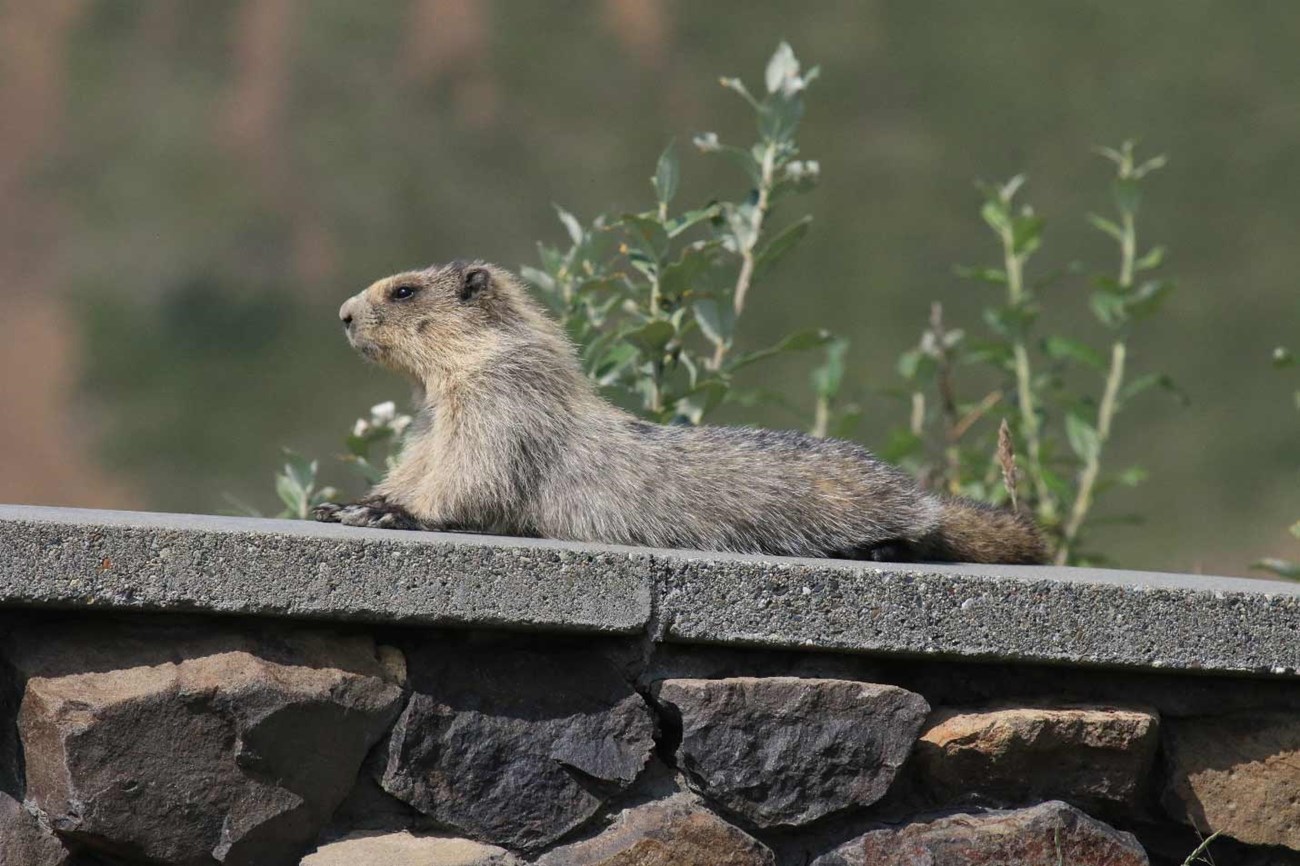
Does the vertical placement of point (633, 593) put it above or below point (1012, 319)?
below

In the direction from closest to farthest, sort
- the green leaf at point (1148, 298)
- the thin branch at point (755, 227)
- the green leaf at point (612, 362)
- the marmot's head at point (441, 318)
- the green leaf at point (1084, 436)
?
the marmot's head at point (441, 318) → the green leaf at point (612, 362) → the thin branch at point (755, 227) → the green leaf at point (1148, 298) → the green leaf at point (1084, 436)

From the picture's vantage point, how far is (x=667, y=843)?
2.48 meters

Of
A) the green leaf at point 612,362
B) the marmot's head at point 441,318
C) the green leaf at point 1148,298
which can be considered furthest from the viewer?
the green leaf at point 1148,298

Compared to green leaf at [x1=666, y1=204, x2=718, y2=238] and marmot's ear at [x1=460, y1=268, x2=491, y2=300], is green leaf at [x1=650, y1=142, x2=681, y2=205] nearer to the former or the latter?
green leaf at [x1=666, y1=204, x2=718, y2=238]

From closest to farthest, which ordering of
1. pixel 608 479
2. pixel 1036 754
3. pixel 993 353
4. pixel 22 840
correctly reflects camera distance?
pixel 22 840, pixel 1036 754, pixel 608 479, pixel 993 353

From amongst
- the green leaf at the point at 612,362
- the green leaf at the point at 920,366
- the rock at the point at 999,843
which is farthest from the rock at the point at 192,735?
the green leaf at the point at 920,366

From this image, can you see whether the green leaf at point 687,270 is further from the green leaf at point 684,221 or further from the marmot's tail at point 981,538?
the marmot's tail at point 981,538

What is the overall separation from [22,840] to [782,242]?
2275mm

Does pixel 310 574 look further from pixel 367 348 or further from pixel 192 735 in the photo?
pixel 367 348

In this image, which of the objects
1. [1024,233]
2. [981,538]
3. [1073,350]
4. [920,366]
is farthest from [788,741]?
[1024,233]

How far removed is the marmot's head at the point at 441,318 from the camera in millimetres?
3484

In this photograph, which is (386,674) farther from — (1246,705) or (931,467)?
(931,467)

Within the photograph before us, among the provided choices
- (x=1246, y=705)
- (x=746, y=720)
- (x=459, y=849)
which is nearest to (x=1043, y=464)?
(x=1246, y=705)

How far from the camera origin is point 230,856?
2.42 meters
